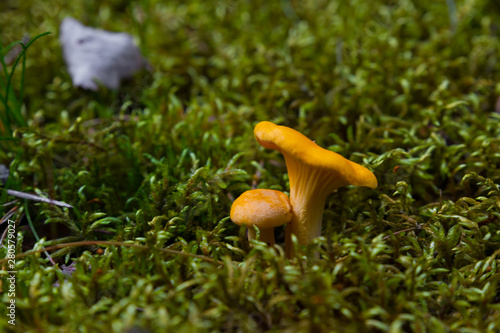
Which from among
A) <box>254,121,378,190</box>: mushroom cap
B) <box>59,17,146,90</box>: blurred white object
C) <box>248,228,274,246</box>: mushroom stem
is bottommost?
<box>248,228,274,246</box>: mushroom stem

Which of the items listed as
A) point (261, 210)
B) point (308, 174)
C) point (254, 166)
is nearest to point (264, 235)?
point (261, 210)

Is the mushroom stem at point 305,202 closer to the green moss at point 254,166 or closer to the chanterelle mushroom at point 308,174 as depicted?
the chanterelle mushroom at point 308,174

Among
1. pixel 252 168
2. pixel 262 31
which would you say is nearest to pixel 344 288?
pixel 252 168

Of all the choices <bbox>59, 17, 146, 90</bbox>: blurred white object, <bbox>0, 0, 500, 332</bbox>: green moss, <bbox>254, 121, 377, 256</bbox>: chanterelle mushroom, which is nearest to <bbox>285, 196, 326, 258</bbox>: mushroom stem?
<bbox>254, 121, 377, 256</bbox>: chanterelle mushroom

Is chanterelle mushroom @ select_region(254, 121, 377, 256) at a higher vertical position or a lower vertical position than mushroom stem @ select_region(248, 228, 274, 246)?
higher

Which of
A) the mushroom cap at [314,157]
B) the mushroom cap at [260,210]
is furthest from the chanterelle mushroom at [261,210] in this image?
the mushroom cap at [314,157]

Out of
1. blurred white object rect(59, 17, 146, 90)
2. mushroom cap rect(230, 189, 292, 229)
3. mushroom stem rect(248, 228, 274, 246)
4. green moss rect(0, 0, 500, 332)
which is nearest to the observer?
green moss rect(0, 0, 500, 332)

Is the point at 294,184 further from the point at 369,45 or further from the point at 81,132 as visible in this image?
the point at 369,45

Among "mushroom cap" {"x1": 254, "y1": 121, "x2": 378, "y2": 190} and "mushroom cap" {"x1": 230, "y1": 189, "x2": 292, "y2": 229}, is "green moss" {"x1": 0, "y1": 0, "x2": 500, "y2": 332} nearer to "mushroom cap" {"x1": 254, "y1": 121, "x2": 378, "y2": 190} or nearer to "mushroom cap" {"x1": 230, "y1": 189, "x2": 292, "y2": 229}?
"mushroom cap" {"x1": 230, "y1": 189, "x2": 292, "y2": 229}
